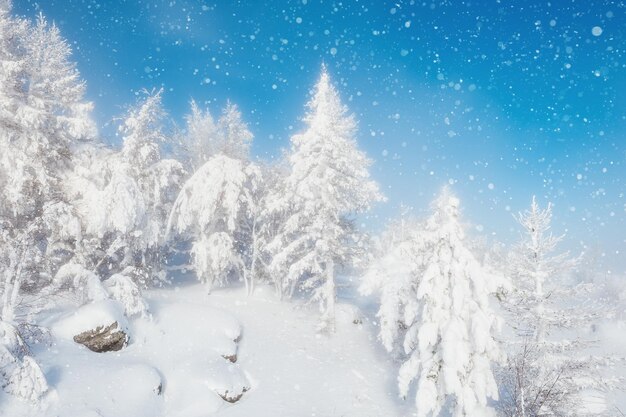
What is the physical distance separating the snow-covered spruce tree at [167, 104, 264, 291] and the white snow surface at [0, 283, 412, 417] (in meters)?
2.82

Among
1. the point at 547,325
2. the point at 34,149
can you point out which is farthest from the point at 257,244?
the point at 547,325

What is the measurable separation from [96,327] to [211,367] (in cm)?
474

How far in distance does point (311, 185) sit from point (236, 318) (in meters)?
8.39

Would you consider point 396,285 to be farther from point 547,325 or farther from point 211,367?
point 211,367

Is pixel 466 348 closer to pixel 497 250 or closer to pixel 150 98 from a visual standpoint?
pixel 150 98

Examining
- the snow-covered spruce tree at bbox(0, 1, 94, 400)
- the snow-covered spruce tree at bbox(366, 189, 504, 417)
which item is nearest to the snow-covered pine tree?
the snow-covered spruce tree at bbox(0, 1, 94, 400)

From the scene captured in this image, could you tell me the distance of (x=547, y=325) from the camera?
16766 mm

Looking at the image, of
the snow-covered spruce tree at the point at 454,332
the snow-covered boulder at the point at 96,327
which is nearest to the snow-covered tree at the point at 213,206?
the snow-covered boulder at the point at 96,327

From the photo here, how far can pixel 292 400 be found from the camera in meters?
16.5

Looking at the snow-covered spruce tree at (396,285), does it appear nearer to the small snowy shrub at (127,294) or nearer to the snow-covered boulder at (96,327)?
the small snowy shrub at (127,294)

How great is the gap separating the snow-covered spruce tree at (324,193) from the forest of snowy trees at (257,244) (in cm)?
10

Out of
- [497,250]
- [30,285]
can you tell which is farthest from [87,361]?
[497,250]

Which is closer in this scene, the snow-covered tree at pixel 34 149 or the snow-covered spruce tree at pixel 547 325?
the snow-covered spruce tree at pixel 547 325

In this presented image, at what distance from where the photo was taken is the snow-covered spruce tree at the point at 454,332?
531 inches
